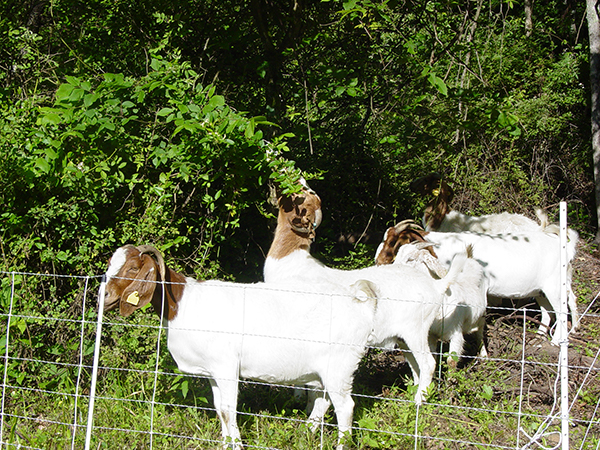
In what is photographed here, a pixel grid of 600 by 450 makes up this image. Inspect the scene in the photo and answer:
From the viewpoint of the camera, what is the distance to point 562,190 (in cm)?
1103

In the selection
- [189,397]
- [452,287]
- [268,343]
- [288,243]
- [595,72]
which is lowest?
[189,397]

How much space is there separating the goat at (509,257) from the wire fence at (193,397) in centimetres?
67

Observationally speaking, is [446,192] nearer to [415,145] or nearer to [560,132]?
[415,145]

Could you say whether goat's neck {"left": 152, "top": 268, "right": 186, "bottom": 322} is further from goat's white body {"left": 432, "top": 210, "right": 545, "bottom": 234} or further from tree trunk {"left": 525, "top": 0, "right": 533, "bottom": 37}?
tree trunk {"left": 525, "top": 0, "right": 533, "bottom": 37}

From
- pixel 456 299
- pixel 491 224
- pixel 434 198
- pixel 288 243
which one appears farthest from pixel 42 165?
pixel 491 224

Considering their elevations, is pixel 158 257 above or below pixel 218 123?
below

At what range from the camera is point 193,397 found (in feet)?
16.4

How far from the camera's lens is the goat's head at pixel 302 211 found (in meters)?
5.73

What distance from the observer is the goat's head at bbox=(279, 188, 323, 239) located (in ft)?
18.8

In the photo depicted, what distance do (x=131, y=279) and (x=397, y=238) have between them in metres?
3.11

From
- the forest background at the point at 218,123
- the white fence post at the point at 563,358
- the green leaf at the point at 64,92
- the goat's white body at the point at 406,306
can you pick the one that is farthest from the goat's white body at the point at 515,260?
the green leaf at the point at 64,92

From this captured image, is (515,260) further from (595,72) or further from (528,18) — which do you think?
(528,18)

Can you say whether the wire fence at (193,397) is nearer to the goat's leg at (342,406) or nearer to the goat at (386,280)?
the goat's leg at (342,406)

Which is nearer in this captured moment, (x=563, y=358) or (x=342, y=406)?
(x=563, y=358)
